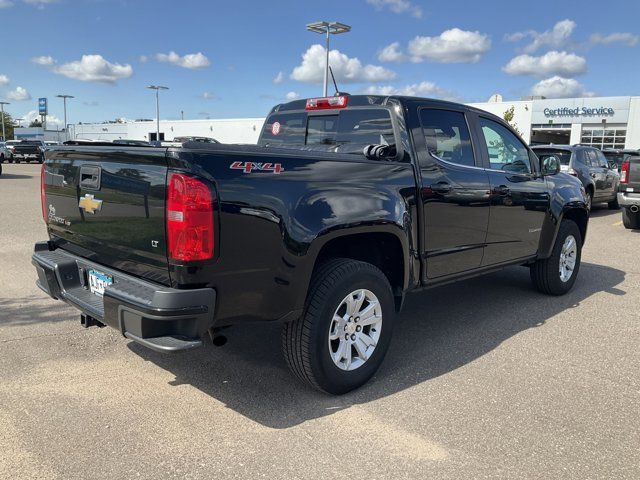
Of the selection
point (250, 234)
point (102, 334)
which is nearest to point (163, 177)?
point (250, 234)

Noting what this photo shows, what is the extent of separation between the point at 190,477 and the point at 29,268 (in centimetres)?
492

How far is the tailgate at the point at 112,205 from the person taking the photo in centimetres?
288

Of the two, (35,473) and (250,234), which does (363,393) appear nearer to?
(250,234)

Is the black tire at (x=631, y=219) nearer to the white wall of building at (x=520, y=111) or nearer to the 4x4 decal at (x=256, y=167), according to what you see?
the 4x4 decal at (x=256, y=167)

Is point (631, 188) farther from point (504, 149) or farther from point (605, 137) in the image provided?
point (605, 137)

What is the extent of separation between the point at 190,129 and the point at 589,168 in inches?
2327

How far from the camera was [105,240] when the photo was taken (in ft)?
10.8

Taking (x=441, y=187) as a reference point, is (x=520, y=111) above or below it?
above

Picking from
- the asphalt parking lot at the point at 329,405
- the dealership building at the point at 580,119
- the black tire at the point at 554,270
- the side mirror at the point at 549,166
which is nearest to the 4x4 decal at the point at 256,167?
the asphalt parking lot at the point at 329,405

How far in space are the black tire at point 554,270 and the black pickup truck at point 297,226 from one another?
3.24ft

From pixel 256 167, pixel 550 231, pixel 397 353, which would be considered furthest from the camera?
pixel 550 231

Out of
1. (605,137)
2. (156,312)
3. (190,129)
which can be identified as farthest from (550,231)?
(190,129)

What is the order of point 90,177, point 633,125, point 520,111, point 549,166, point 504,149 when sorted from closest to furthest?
point 90,177 < point 504,149 < point 549,166 < point 633,125 < point 520,111

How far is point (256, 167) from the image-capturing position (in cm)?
295
